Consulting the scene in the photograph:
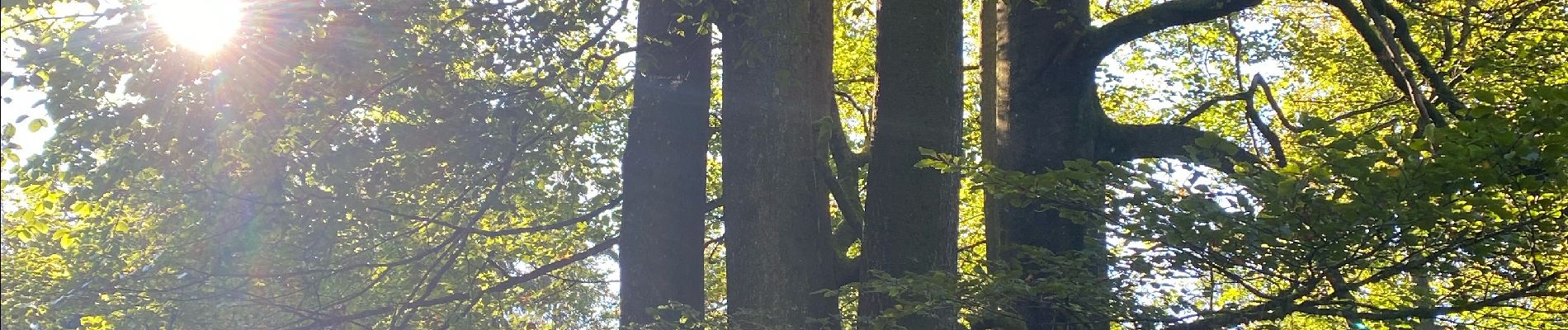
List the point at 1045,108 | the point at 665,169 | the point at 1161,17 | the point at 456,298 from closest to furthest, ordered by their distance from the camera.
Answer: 1. the point at 1161,17
2. the point at 1045,108
3. the point at 665,169
4. the point at 456,298

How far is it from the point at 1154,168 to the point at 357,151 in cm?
605

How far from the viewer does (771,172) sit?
764 cm

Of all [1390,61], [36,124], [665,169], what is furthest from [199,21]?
[1390,61]

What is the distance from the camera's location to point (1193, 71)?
17.0 m

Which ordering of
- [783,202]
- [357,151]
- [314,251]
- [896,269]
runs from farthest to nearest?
[314,251]
[357,151]
[783,202]
[896,269]

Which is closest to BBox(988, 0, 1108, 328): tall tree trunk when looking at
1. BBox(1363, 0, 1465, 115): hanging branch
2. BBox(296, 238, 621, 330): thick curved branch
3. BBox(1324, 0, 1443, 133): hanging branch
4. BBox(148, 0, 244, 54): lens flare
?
BBox(1324, 0, 1443, 133): hanging branch

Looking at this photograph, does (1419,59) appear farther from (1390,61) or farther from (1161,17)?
(1161,17)

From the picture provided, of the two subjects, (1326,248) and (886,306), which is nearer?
(1326,248)

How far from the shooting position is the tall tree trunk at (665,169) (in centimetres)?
873

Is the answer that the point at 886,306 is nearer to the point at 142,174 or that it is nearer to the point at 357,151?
the point at 357,151

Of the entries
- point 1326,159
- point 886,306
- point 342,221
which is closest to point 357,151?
point 342,221

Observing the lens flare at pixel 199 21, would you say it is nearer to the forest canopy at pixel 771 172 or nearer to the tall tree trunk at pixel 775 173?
the forest canopy at pixel 771 172

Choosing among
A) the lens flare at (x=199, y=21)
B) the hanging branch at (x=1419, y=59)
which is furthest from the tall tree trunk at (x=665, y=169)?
the hanging branch at (x=1419, y=59)

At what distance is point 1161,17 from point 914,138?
171 centimetres
